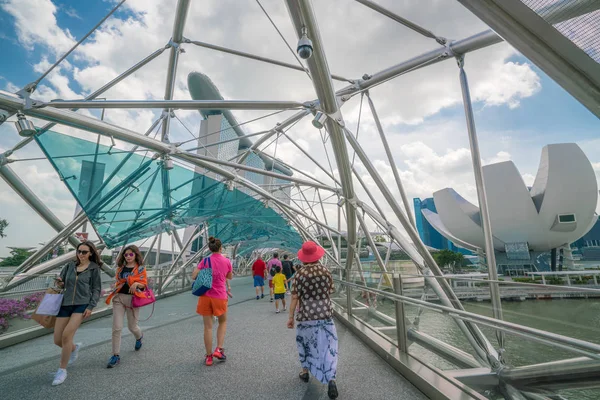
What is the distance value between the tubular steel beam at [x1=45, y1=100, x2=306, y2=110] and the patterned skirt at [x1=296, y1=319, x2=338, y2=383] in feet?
19.0

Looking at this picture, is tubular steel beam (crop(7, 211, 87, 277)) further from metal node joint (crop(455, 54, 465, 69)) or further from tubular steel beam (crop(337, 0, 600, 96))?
metal node joint (crop(455, 54, 465, 69))

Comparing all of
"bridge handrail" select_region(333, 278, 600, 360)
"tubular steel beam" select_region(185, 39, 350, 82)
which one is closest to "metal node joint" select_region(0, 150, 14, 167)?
"tubular steel beam" select_region(185, 39, 350, 82)

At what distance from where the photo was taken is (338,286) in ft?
31.2

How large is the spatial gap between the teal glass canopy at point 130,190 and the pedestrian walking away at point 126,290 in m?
5.55

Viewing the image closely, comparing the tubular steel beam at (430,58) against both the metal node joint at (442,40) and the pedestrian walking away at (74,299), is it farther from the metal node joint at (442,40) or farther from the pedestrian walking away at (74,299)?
the pedestrian walking away at (74,299)

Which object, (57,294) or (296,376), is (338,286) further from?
(57,294)

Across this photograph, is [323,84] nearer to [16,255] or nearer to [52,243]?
[52,243]

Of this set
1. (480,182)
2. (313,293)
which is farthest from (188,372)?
(480,182)

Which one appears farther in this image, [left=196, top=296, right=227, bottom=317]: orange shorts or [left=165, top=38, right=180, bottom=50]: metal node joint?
[left=165, top=38, right=180, bottom=50]: metal node joint

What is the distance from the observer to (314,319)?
3.87m

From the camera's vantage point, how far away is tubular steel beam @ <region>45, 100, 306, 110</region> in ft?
22.8

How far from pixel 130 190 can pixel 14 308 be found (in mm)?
5742

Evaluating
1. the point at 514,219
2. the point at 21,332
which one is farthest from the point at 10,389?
the point at 514,219

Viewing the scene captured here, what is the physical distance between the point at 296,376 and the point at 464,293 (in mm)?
4896
